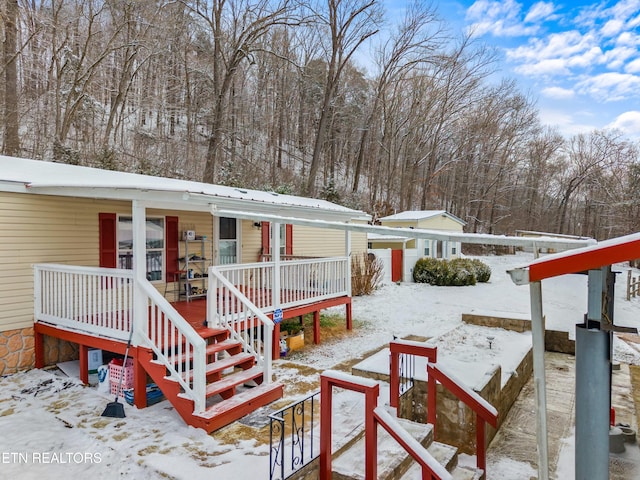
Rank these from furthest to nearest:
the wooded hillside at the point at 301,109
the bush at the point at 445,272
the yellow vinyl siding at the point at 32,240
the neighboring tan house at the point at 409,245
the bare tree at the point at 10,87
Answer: the neighboring tan house at the point at 409,245
the bush at the point at 445,272
the wooded hillside at the point at 301,109
the bare tree at the point at 10,87
the yellow vinyl siding at the point at 32,240

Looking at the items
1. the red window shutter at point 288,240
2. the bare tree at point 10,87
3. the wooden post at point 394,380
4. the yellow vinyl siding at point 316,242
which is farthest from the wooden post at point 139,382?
the bare tree at point 10,87

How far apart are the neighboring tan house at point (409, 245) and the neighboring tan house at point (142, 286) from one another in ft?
32.9

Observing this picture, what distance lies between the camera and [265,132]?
25.0m

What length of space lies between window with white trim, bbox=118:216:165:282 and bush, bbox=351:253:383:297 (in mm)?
8437

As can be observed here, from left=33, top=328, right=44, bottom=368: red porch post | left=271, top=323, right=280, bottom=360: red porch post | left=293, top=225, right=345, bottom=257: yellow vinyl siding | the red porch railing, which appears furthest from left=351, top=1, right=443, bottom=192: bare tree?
the red porch railing

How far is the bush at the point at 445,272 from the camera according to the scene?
60.4ft

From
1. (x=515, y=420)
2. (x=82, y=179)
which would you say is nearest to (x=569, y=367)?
(x=515, y=420)

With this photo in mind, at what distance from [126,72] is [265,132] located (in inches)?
382

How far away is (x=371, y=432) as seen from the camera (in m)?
3.61

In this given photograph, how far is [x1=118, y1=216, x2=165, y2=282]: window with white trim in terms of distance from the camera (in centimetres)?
756

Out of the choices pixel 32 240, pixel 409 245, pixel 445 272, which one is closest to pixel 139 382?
pixel 32 240

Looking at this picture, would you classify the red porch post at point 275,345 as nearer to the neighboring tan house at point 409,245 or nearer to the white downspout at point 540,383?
the white downspout at point 540,383

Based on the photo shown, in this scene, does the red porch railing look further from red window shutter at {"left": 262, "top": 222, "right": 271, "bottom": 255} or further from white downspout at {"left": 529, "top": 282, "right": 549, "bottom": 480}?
red window shutter at {"left": 262, "top": 222, "right": 271, "bottom": 255}

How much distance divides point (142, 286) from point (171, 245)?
3.26 m
